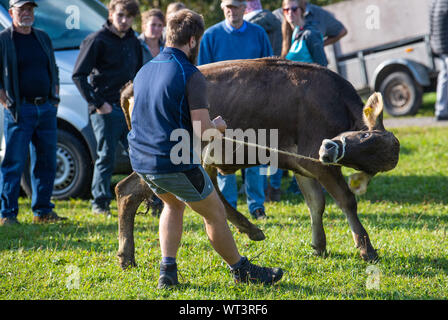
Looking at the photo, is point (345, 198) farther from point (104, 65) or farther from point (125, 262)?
point (104, 65)

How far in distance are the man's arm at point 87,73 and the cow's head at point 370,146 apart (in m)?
3.25

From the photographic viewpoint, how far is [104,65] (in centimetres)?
734

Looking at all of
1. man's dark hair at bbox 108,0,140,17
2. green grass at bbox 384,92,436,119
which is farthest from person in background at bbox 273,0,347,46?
green grass at bbox 384,92,436,119

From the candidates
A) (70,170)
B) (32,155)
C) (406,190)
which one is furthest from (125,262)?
(406,190)

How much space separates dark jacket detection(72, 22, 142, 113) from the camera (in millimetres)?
7152

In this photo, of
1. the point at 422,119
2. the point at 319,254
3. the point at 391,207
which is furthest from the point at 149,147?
the point at 422,119

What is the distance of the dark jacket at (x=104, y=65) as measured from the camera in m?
7.15

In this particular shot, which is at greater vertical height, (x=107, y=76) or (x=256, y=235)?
(x=107, y=76)

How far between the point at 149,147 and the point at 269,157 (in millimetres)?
1512

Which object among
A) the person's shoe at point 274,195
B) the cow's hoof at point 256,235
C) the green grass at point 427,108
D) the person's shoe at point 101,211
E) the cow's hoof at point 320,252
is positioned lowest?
the green grass at point 427,108

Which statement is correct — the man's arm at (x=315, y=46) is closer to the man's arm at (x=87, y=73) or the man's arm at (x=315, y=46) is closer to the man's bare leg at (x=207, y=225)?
the man's arm at (x=87, y=73)

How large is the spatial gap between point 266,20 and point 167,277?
16.2 ft

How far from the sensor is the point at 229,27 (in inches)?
280

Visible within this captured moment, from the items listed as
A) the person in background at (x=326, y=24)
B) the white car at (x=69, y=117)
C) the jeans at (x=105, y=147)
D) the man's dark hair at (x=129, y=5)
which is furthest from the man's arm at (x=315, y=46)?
the white car at (x=69, y=117)
